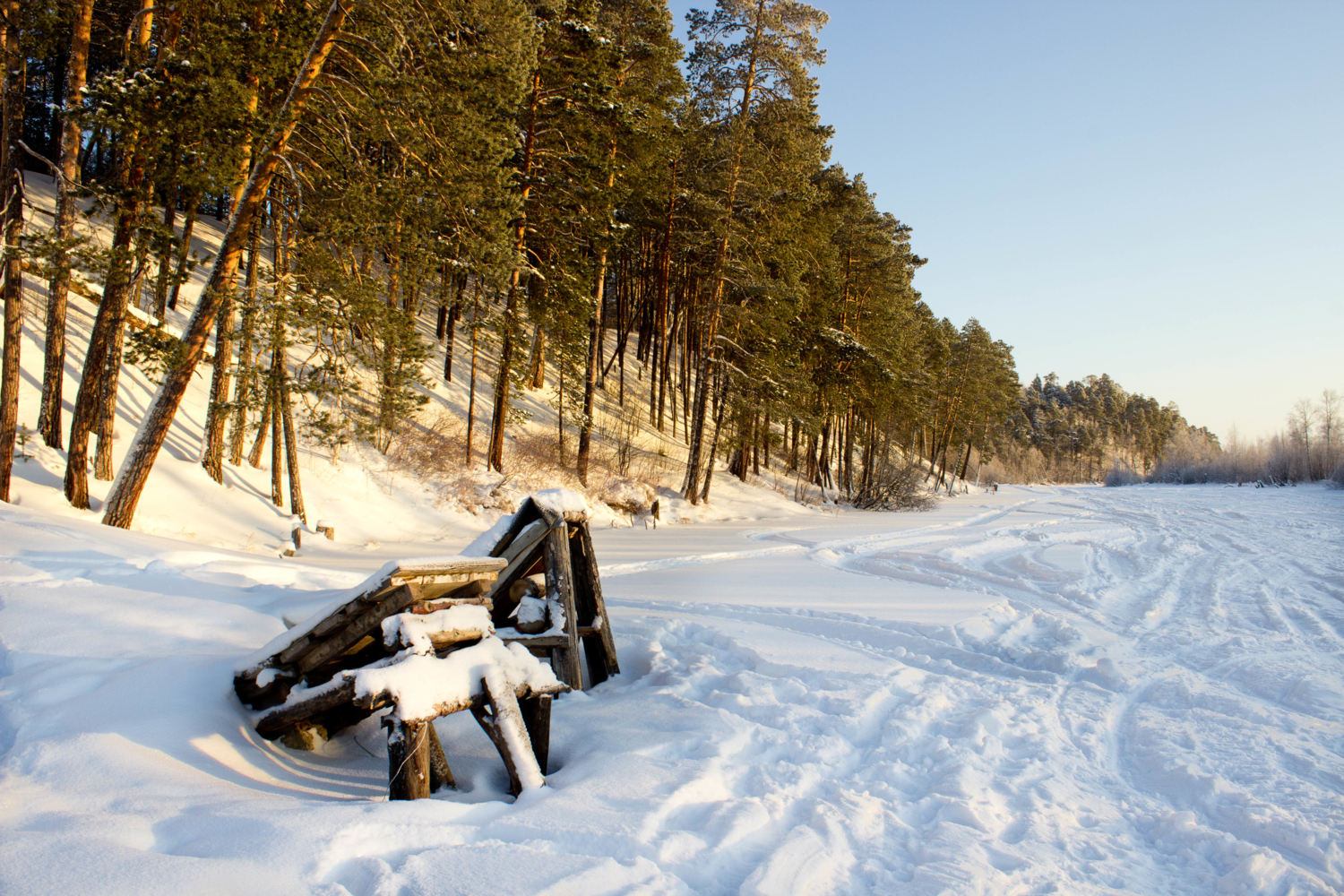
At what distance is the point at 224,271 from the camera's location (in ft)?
24.5

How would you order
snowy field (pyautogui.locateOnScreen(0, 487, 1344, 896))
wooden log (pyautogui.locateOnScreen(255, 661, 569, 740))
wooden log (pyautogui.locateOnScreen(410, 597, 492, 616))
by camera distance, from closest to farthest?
snowy field (pyautogui.locateOnScreen(0, 487, 1344, 896)) → wooden log (pyautogui.locateOnScreen(255, 661, 569, 740)) → wooden log (pyautogui.locateOnScreen(410, 597, 492, 616))

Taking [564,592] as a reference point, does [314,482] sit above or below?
below

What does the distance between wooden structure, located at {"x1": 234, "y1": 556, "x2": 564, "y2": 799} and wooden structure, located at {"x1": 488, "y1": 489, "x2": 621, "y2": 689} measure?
984 mm

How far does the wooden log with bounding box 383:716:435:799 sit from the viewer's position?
282 cm

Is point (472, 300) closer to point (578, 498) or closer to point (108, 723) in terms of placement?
point (578, 498)

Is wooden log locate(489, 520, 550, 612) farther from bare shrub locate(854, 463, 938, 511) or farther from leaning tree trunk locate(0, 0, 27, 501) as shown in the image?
bare shrub locate(854, 463, 938, 511)

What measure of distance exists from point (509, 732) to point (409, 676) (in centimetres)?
57

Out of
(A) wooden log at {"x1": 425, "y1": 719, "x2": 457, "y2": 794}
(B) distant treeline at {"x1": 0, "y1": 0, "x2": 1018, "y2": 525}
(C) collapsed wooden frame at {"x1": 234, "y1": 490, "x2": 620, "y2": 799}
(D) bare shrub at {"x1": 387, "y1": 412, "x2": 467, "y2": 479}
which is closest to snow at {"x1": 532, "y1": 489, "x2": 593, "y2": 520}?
(C) collapsed wooden frame at {"x1": 234, "y1": 490, "x2": 620, "y2": 799}

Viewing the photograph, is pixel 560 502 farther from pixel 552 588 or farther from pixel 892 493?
pixel 892 493

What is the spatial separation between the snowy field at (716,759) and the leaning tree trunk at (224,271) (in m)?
1.33

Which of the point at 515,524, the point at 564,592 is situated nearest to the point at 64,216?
the point at 515,524

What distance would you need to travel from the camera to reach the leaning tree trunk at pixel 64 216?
748 centimetres

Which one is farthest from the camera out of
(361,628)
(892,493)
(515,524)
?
(892,493)

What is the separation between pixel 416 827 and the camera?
8.51 ft
